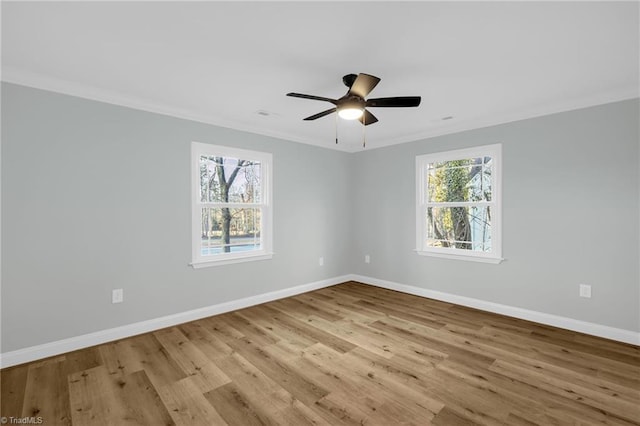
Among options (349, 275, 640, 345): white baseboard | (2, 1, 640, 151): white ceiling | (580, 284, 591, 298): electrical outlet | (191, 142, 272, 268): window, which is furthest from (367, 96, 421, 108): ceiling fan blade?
(349, 275, 640, 345): white baseboard

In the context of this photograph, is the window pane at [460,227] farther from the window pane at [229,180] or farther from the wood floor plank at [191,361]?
the wood floor plank at [191,361]

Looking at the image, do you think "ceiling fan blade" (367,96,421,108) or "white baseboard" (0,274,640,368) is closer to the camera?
"ceiling fan blade" (367,96,421,108)

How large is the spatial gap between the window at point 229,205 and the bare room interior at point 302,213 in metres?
0.03

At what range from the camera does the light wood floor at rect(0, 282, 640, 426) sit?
1.96 m

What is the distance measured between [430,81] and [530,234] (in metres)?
2.22

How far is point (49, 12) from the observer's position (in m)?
1.79

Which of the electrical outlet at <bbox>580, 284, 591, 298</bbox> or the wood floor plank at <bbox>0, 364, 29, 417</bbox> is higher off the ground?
the electrical outlet at <bbox>580, 284, 591, 298</bbox>

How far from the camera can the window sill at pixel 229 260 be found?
3.64m

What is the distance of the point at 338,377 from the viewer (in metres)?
2.39

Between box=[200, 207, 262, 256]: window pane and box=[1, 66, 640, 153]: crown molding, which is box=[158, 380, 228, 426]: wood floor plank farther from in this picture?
box=[1, 66, 640, 153]: crown molding

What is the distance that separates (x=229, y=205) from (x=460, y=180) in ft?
10.4

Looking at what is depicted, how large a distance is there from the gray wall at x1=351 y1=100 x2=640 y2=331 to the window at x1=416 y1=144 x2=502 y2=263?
11cm

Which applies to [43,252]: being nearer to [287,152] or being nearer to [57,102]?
[57,102]

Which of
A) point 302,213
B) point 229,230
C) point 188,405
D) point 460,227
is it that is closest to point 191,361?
point 188,405
